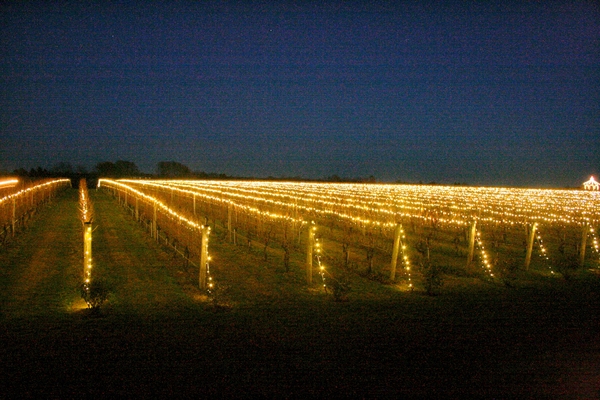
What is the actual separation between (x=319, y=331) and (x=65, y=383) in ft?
9.57

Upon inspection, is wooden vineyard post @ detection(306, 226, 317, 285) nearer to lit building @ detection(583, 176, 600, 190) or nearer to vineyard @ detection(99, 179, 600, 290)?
vineyard @ detection(99, 179, 600, 290)

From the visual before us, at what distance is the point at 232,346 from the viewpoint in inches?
212

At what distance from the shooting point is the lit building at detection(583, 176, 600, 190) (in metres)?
80.2

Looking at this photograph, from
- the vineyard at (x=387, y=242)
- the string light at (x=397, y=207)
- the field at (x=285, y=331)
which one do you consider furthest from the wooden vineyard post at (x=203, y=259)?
the string light at (x=397, y=207)

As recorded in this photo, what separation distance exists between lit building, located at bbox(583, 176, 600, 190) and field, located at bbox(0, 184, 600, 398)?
79908 millimetres

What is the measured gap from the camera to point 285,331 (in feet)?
19.9

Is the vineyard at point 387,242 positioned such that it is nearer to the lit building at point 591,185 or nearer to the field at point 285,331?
the field at point 285,331

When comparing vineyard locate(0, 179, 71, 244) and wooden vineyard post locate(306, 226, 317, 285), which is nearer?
wooden vineyard post locate(306, 226, 317, 285)

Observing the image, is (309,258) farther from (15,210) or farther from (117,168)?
(117,168)

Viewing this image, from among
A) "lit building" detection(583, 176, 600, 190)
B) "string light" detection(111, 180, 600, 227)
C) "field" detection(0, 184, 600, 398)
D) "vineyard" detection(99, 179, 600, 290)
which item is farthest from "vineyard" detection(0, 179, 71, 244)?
"lit building" detection(583, 176, 600, 190)

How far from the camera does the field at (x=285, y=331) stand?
4414mm

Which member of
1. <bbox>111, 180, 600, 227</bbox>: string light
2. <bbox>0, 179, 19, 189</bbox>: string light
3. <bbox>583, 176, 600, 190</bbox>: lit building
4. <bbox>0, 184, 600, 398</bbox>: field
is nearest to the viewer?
<bbox>0, 184, 600, 398</bbox>: field

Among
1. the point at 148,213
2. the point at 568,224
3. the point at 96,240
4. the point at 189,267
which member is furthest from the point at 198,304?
the point at 568,224

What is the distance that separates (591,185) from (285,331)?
299 ft
